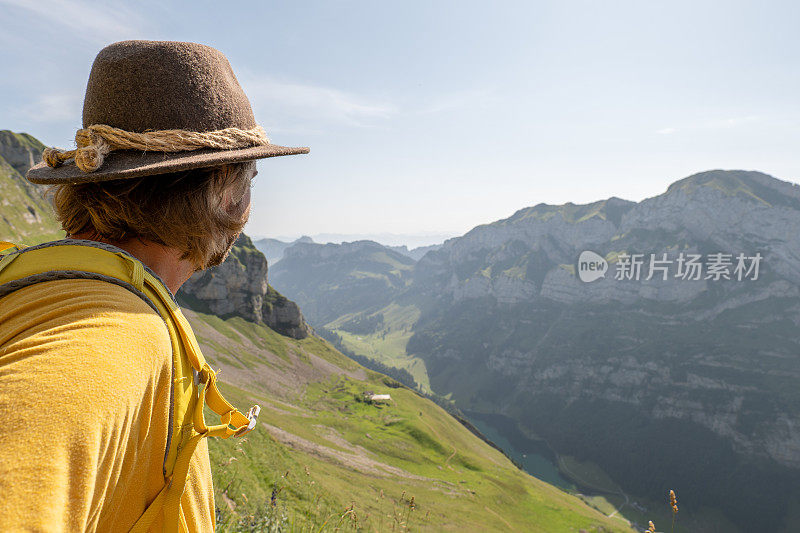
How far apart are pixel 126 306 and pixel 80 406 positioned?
0.54 meters

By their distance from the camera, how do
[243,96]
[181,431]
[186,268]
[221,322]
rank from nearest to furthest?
[181,431], [186,268], [243,96], [221,322]

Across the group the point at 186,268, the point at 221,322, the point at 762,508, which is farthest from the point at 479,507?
the point at 762,508

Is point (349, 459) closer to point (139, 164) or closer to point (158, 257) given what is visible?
point (158, 257)

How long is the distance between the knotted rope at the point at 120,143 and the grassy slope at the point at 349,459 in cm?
670

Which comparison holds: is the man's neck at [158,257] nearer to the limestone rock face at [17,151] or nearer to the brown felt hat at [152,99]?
the brown felt hat at [152,99]

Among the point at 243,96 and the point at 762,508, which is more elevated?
the point at 243,96

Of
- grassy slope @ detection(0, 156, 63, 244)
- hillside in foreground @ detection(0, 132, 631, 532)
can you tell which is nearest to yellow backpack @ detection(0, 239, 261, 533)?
hillside in foreground @ detection(0, 132, 631, 532)

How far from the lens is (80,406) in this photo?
1.26m

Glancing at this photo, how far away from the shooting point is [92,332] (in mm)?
1495

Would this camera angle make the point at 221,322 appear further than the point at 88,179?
Yes

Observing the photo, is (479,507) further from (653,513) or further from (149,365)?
(653,513)

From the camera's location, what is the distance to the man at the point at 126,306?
121cm

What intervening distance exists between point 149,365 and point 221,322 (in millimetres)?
162075

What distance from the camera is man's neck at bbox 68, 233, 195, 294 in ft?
8.43
